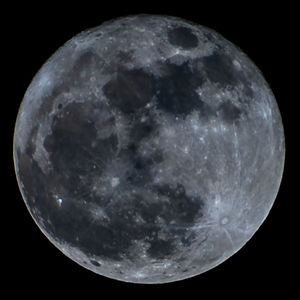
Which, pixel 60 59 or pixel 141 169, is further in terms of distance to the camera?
pixel 60 59

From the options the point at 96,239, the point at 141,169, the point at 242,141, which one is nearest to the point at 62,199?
the point at 96,239

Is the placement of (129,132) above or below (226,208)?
above

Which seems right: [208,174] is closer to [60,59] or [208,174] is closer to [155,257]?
[155,257]

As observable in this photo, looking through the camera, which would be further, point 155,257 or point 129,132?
point 155,257

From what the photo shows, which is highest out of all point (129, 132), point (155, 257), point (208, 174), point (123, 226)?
point (129, 132)

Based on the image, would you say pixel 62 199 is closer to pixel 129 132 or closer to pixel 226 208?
pixel 129 132

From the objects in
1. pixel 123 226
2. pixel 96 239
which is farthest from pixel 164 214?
pixel 96 239
